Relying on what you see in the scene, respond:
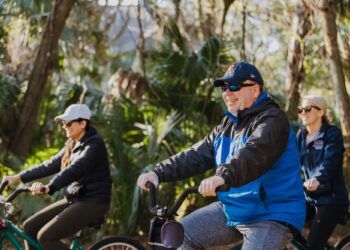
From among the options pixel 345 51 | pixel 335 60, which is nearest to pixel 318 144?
pixel 335 60

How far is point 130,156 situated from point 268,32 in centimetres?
728

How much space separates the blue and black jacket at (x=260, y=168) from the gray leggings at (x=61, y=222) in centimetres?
186

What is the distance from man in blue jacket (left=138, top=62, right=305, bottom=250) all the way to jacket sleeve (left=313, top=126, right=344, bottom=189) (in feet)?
5.01

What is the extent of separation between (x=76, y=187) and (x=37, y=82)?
507 cm

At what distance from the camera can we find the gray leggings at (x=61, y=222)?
511 cm

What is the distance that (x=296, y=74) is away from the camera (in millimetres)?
9461

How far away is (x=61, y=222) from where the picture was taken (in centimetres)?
514

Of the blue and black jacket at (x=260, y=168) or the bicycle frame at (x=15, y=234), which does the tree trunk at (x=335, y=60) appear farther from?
the blue and black jacket at (x=260, y=168)

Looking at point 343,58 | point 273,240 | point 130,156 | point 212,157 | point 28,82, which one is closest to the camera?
point 273,240

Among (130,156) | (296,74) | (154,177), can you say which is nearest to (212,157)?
(154,177)

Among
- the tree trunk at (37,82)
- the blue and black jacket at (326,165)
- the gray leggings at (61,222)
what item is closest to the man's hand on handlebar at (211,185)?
the blue and black jacket at (326,165)

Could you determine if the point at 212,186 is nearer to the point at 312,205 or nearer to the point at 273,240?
the point at 273,240

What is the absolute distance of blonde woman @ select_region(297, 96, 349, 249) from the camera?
4.85 metres

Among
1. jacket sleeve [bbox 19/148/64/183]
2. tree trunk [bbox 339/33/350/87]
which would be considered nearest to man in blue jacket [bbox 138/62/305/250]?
jacket sleeve [bbox 19/148/64/183]
